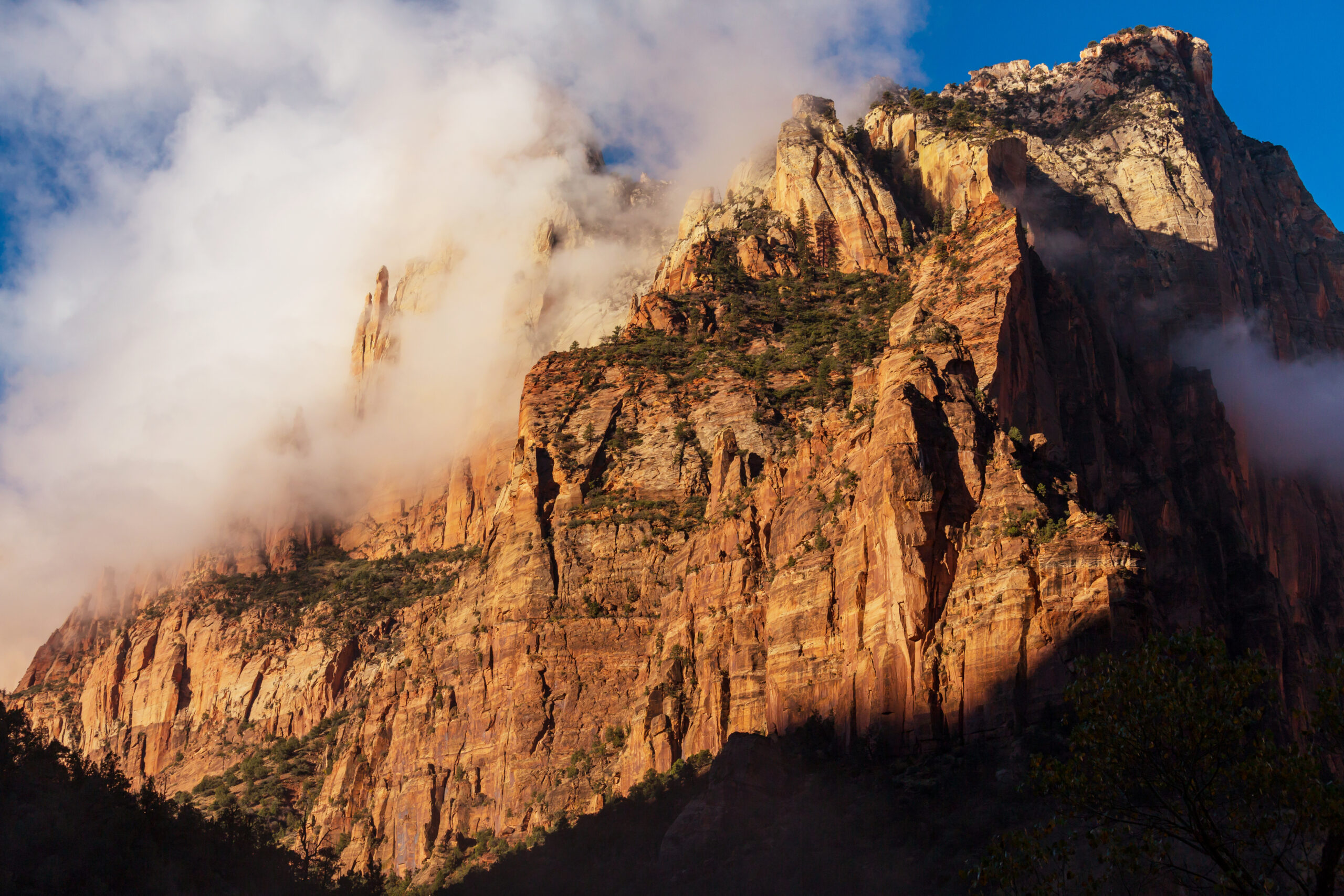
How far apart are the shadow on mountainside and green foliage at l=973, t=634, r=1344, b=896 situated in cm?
1857

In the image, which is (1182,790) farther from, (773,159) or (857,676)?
(773,159)

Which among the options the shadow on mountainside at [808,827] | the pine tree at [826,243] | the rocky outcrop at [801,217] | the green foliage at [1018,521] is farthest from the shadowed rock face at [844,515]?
the shadow on mountainside at [808,827]

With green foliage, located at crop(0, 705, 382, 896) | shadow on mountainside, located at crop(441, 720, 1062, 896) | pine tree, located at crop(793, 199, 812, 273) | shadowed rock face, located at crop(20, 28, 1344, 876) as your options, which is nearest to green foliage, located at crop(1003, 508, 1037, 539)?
shadowed rock face, located at crop(20, 28, 1344, 876)

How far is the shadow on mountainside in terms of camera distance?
5388cm

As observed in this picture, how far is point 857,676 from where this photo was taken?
6681 cm

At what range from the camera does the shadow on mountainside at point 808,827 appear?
53.9m

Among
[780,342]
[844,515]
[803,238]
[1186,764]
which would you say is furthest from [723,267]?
[1186,764]

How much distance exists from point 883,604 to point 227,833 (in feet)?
106

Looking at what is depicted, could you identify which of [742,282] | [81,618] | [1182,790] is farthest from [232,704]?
[1182,790]

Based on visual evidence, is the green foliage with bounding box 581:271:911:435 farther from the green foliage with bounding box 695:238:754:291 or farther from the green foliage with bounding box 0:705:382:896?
the green foliage with bounding box 0:705:382:896

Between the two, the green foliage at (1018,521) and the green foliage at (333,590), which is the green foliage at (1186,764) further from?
the green foliage at (333,590)

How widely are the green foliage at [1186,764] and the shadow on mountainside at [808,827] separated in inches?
731

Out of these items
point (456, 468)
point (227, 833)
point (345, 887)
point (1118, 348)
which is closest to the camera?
point (227, 833)

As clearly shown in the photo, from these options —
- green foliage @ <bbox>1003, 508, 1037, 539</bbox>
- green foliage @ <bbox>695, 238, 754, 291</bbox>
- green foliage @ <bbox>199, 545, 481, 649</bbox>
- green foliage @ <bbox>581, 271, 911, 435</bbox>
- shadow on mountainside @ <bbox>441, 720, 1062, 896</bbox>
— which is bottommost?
shadow on mountainside @ <bbox>441, 720, 1062, 896</bbox>
